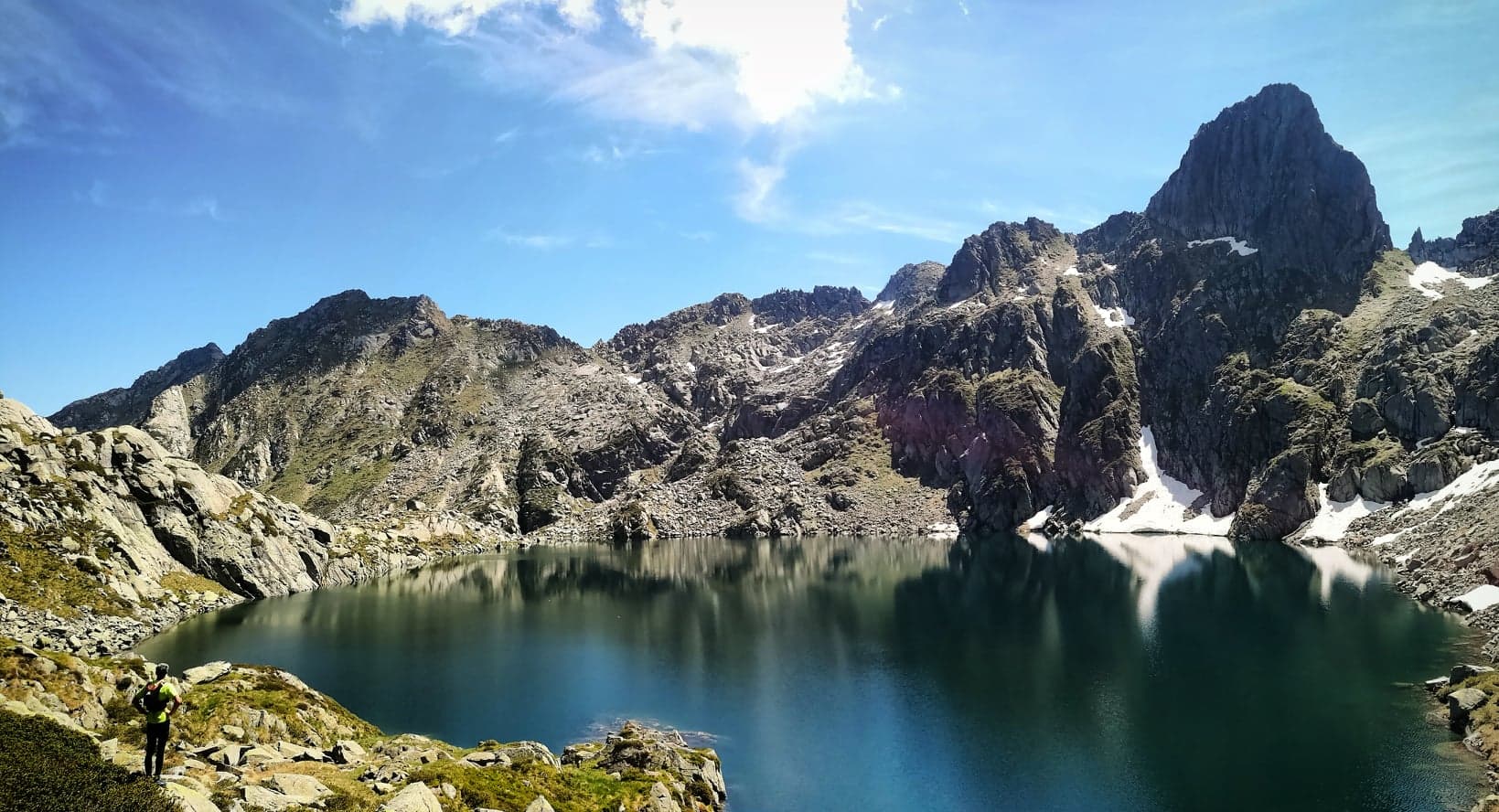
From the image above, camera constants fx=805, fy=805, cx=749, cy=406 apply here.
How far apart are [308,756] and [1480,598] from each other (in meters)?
104

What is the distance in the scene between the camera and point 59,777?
833 inches

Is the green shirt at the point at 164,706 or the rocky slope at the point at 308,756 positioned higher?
the green shirt at the point at 164,706

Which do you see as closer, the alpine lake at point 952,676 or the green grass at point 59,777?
the green grass at point 59,777

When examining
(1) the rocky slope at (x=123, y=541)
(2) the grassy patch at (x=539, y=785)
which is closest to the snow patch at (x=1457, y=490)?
(2) the grassy patch at (x=539, y=785)

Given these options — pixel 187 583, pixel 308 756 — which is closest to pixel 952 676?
pixel 308 756

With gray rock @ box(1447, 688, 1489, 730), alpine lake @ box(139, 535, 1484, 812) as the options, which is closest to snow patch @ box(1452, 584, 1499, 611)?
alpine lake @ box(139, 535, 1484, 812)

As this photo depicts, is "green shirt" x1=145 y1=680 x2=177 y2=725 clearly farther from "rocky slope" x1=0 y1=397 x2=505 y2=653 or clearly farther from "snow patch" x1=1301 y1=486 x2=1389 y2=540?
"snow patch" x1=1301 y1=486 x2=1389 y2=540

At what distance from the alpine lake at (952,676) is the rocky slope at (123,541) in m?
7.50

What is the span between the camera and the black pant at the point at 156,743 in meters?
24.9

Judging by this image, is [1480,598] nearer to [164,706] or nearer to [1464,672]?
[1464,672]

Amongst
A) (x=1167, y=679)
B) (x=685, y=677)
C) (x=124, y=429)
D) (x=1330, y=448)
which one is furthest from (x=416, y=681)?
(x=1330, y=448)

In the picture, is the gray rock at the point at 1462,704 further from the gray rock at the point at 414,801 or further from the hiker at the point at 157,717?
the hiker at the point at 157,717

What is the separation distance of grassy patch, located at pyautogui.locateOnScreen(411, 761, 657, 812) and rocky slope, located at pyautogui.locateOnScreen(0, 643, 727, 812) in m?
0.09

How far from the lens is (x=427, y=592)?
12975cm
